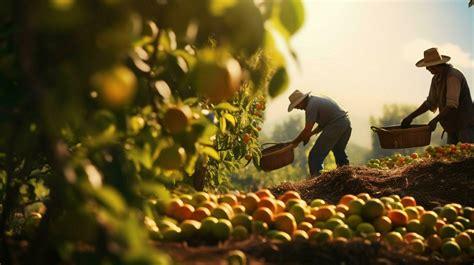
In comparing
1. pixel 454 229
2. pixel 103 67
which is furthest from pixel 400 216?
pixel 103 67

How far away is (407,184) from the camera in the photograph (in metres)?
6.32

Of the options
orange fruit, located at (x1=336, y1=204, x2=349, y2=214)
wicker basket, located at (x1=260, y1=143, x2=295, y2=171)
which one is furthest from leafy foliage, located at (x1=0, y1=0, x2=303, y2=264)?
wicker basket, located at (x1=260, y1=143, x2=295, y2=171)

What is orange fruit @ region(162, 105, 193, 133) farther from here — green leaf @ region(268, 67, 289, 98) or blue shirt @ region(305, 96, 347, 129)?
blue shirt @ region(305, 96, 347, 129)

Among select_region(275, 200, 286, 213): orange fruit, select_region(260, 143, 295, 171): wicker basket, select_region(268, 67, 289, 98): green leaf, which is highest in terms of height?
select_region(268, 67, 289, 98): green leaf

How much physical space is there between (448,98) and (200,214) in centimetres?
686

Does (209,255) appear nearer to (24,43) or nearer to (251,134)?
(24,43)

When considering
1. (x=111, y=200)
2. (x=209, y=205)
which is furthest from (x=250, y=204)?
(x=111, y=200)

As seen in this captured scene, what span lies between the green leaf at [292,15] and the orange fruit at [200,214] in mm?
1337

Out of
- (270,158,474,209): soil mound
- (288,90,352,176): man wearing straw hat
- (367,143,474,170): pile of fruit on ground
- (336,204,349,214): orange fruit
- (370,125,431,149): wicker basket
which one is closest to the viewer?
(336,204,349,214): orange fruit

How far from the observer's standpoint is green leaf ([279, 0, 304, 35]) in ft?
6.20

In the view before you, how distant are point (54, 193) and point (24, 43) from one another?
983mm

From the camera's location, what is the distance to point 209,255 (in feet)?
7.92

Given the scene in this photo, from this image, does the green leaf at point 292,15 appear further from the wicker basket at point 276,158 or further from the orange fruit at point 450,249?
the wicker basket at point 276,158

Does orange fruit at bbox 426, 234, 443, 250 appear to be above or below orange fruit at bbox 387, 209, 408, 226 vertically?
below
